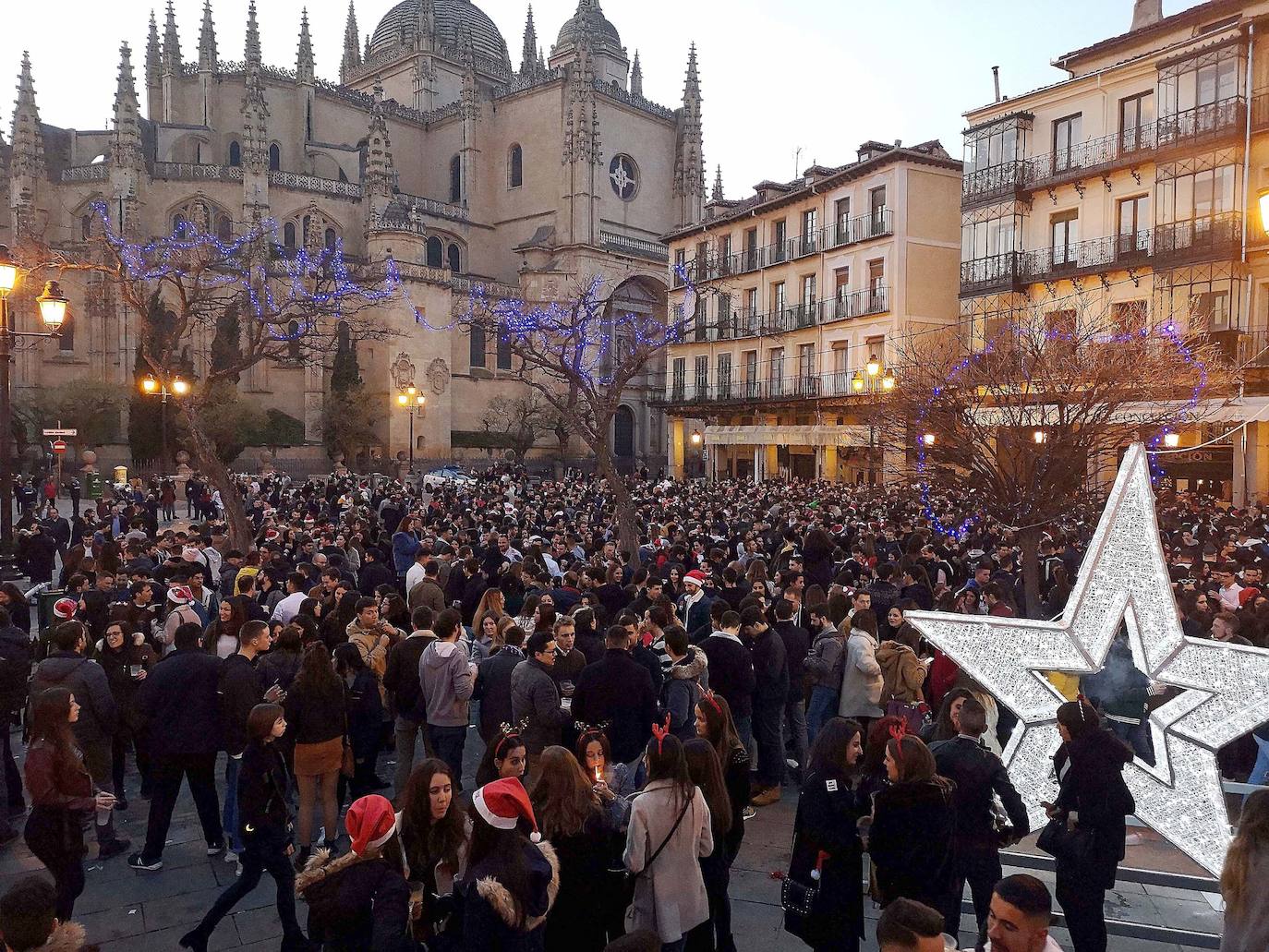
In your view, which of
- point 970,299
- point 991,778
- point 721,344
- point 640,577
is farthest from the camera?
point 721,344

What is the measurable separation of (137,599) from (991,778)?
7.36 m

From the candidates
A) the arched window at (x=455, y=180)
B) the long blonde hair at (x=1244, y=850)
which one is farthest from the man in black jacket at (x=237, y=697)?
the arched window at (x=455, y=180)

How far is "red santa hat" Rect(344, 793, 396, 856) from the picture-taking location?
136 inches

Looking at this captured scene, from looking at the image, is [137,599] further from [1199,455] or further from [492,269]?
[492,269]

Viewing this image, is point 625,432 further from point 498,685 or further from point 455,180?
point 498,685

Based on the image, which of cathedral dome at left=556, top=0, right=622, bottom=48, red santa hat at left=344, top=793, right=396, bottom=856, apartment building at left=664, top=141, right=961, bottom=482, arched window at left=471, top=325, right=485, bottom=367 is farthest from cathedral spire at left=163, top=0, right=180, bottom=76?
red santa hat at left=344, top=793, right=396, bottom=856

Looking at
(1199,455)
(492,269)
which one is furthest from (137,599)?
(492,269)

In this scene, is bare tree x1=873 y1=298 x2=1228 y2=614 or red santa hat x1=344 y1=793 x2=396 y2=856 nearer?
red santa hat x1=344 y1=793 x2=396 y2=856

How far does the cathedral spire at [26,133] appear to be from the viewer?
135 feet

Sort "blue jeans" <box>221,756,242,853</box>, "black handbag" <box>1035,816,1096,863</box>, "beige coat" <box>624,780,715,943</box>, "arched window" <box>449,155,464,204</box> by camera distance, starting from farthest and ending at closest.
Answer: "arched window" <box>449,155,464,204</box> < "blue jeans" <box>221,756,242,853</box> < "black handbag" <box>1035,816,1096,863</box> < "beige coat" <box>624,780,715,943</box>

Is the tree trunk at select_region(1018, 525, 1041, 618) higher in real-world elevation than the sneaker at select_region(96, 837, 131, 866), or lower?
higher

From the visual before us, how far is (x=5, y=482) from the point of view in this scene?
33.7ft

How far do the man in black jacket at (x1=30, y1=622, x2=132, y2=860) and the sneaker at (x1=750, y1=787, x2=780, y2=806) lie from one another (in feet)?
15.3

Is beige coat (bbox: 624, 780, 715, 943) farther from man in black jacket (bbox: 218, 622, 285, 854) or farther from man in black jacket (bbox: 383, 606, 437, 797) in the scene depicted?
man in black jacket (bbox: 383, 606, 437, 797)
